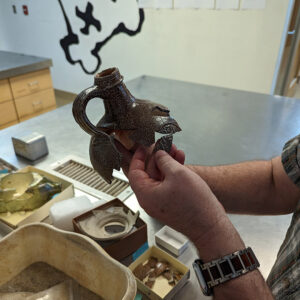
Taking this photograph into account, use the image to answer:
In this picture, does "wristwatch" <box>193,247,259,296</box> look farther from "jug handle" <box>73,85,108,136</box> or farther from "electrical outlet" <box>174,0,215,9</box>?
"electrical outlet" <box>174,0,215,9</box>

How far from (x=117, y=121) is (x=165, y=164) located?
0.65 feet

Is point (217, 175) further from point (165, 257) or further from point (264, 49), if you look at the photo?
point (264, 49)

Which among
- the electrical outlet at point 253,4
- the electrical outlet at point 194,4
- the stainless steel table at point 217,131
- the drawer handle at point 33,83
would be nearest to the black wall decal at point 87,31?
the electrical outlet at point 194,4

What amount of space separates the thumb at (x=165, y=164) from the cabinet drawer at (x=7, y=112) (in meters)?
2.41

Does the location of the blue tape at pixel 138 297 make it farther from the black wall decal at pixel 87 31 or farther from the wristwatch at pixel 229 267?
the black wall decal at pixel 87 31

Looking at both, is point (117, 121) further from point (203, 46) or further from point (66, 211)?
point (203, 46)

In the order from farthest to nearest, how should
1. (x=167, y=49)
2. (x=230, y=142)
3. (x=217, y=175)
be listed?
(x=167, y=49) < (x=230, y=142) < (x=217, y=175)

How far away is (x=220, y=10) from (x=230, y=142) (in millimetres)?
1471

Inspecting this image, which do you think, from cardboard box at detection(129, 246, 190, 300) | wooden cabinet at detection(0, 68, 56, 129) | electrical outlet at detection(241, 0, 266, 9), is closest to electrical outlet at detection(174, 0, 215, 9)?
electrical outlet at detection(241, 0, 266, 9)

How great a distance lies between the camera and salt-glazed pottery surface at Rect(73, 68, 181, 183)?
0.70 m

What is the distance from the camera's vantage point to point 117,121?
75 centimetres

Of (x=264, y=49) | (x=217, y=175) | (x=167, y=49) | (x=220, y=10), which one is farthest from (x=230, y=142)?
(x=167, y=49)

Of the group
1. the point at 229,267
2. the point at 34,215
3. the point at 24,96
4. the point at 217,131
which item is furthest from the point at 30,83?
the point at 229,267

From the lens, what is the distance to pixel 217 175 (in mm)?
870
